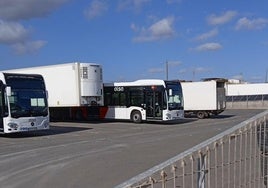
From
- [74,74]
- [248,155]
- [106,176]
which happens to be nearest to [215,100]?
[74,74]

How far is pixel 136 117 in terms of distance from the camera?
3166 cm

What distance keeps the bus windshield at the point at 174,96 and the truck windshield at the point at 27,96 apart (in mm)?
10969

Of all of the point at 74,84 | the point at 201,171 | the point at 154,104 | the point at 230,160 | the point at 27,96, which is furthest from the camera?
the point at 154,104

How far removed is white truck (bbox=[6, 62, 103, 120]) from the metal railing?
80.9ft

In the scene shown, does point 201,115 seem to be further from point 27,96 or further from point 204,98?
point 27,96

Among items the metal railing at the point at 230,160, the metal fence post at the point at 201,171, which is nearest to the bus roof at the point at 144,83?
the metal railing at the point at 230,160

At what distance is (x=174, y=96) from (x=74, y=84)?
722 cm

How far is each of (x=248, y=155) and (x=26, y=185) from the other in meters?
5.69

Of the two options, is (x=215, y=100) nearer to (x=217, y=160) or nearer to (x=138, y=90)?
(x=138, y=90)

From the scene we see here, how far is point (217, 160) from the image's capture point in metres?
4.76

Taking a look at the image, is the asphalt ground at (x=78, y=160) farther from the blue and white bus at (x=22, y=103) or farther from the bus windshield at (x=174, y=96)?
the bus windshield at (x=174, y=96)

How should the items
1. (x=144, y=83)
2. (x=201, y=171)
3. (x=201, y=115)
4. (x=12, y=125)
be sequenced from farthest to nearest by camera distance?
(x=201, y=115), (x=144, y=83), (x=12, y=125), (x=201, y=171)

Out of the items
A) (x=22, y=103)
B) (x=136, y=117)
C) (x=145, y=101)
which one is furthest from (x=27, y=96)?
(x=136, y=117)

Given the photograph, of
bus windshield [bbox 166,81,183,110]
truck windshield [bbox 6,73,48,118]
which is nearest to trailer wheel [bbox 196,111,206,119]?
bus windshield [bbox 166,81,183,110]
